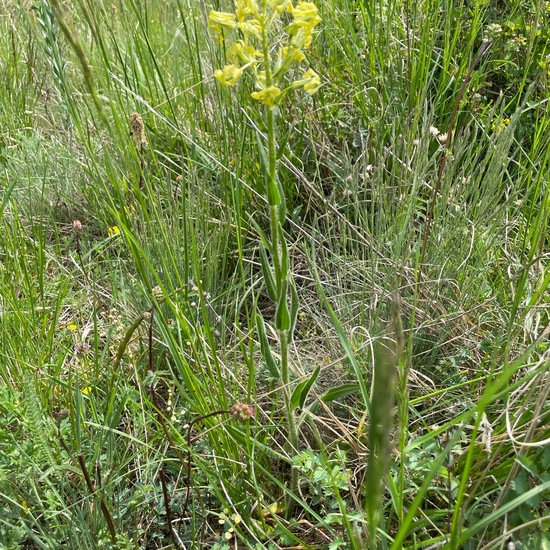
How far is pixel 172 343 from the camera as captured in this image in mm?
1026

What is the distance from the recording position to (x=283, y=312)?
3.19 ft

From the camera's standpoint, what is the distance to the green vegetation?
0.92 meters

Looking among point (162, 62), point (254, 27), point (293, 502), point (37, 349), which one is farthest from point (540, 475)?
point (162, 62)

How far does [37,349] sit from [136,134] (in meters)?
0.54

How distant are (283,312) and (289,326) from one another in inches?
1.6

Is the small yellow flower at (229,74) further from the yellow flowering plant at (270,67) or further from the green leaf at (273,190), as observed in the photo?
the green leaf at (273,190)

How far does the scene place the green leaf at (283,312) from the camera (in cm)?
96

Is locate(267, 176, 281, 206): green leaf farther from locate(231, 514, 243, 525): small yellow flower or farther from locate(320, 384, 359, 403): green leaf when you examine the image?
locate(231, 514, 243, 525): small yellow flower

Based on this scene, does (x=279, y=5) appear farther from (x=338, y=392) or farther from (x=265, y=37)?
(x=338, y=392)

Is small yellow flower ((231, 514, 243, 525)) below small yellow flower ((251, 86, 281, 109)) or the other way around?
below

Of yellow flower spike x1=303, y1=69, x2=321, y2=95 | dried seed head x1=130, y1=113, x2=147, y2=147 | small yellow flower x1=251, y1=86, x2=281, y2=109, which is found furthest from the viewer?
dried seed head x1=130, y1=113, x2=147, y2=147

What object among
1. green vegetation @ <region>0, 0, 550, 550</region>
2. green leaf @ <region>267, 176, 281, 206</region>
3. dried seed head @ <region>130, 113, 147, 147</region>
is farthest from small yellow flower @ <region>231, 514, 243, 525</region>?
dried seed head @ <region>130, 113, 147, 147</region>

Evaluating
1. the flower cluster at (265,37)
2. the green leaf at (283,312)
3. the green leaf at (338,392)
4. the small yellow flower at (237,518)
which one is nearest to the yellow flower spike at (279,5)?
the flower cluster at (265,37)

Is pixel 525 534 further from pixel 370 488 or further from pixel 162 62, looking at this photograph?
pixel 162 62
